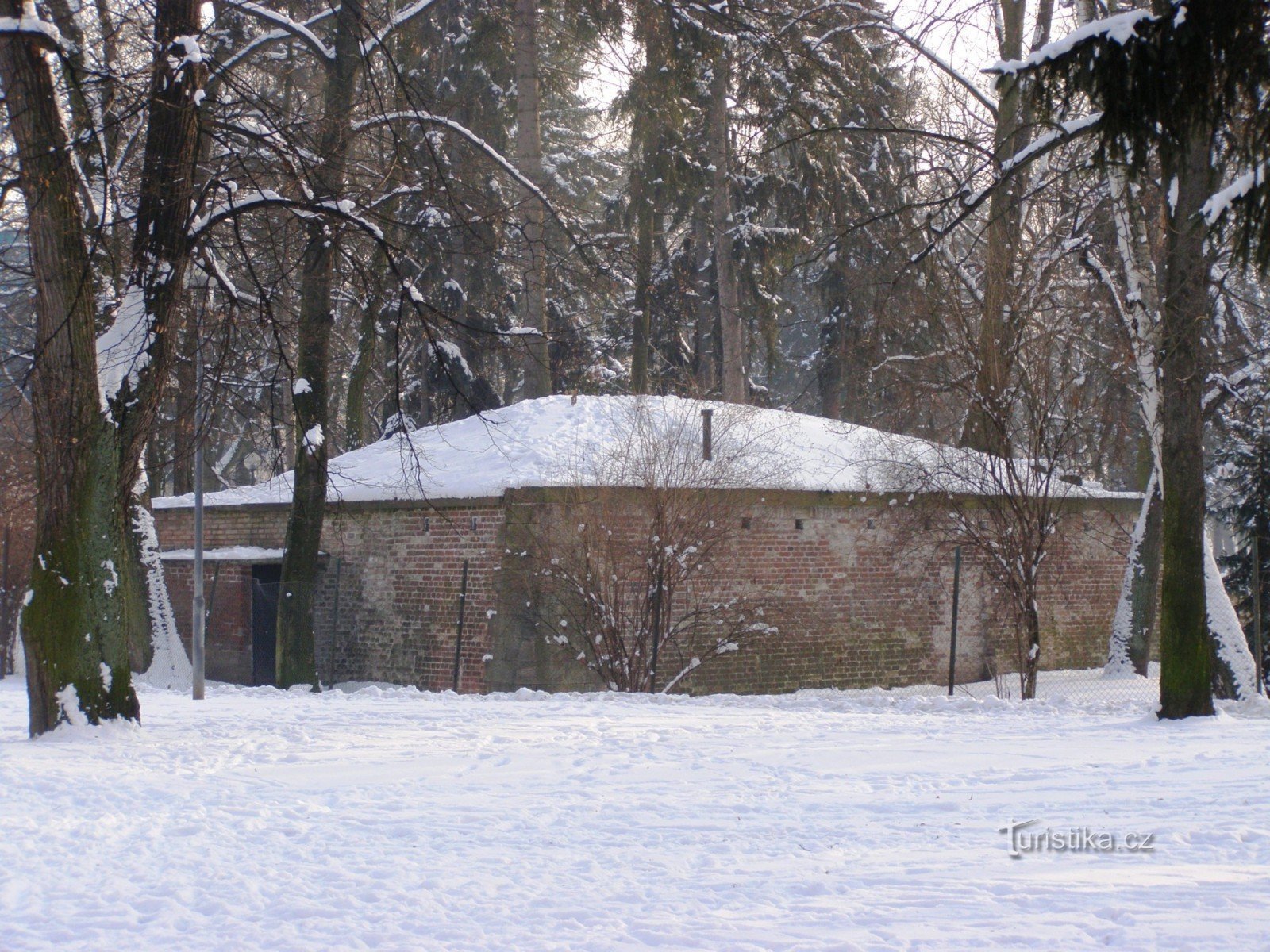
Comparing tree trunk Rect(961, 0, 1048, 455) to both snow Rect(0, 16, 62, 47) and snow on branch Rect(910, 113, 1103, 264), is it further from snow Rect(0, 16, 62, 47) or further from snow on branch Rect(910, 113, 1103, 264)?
snow Rect(0, 16, 62, 47)

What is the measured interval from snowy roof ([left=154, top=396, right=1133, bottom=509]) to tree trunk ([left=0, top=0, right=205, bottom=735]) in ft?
17.4

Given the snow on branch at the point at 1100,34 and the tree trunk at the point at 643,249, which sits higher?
the tree trunk at the point at 643,249

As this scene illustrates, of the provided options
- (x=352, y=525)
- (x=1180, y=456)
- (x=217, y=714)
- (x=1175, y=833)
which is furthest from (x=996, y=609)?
(x=1175, y=833)

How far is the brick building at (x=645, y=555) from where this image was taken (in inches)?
627

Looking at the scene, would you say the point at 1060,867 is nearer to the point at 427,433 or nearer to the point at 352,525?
the point at 352,525

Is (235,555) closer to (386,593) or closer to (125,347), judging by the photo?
(386,593)

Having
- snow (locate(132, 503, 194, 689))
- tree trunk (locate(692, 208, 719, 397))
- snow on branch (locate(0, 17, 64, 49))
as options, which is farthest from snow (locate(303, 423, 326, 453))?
tree trunk (locate(692, 208, 719, 397))

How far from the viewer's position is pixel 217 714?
11781 mm

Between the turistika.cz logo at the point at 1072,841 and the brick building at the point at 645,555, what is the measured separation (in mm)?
9378

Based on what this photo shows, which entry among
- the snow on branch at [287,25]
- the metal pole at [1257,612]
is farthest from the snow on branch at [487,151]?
the metal pole at [1257,612]

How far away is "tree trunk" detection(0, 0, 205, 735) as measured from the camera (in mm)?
9211

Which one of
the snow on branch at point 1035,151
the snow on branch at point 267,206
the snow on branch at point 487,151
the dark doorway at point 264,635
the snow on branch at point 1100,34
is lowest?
the dark doorway at point 264,635

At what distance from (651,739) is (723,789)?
205 cm

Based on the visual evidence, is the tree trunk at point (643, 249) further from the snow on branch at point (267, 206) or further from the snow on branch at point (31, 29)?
the snow on branch at point (31, 29)
